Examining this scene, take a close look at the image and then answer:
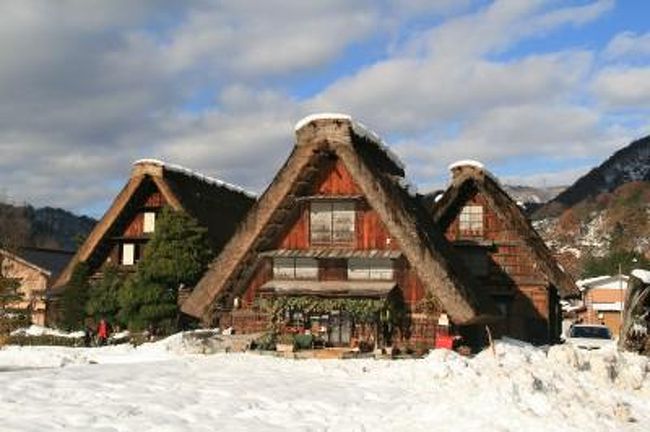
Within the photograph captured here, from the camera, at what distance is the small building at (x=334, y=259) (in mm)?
22828

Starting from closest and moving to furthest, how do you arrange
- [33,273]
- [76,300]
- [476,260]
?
[476,260], [76,300], [33,273]

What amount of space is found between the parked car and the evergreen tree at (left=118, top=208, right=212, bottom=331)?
14.1 meters

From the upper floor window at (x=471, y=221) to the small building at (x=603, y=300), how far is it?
36348mm

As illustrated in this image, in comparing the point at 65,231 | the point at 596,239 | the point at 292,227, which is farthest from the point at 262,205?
the point at 65,231

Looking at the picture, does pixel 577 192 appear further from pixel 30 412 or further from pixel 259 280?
pixel 30 412

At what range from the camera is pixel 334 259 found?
24.2m

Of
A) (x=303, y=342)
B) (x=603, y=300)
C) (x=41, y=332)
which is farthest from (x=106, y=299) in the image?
(x=603, y=300)

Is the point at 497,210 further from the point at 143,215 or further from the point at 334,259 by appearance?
the point at 143,215

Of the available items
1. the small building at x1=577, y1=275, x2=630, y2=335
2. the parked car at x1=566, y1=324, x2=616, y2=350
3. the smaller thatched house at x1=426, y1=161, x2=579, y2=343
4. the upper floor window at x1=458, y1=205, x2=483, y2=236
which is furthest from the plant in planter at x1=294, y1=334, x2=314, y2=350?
the small building at x1=577, y1=275, x2=630, y2=335

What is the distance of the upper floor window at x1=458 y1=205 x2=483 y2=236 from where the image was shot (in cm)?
3175

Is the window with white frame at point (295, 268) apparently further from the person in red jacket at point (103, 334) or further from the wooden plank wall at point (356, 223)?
the person in red jacket at point (103, 334)

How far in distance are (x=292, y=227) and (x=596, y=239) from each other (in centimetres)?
9940

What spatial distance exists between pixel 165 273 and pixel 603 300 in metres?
50.4

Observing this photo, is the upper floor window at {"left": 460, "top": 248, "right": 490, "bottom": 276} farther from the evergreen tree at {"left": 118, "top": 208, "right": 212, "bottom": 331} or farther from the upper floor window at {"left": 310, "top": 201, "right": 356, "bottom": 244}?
the evergreen tree at {"left": 118, "top": 208, "right": 212, "bottom": 331}
